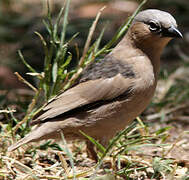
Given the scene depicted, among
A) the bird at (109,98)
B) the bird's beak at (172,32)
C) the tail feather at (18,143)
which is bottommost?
the tail feather at (18,143)

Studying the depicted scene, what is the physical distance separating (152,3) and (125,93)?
4.39 metres

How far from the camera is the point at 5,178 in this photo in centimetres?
311

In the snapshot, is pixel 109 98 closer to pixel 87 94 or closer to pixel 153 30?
pixel 87 94

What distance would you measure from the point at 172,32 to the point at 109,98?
784 mm

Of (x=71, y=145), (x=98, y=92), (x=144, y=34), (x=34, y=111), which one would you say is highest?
(x=144, y=34)

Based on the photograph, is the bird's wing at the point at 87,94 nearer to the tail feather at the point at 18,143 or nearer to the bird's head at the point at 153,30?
the tail feather at the point at 18,143

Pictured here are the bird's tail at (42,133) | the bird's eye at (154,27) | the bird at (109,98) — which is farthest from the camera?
the bird's eye at (154,27)

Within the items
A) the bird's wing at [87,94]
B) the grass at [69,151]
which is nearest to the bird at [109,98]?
the bird's wing at [87,94]

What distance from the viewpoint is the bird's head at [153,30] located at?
3.52 meters

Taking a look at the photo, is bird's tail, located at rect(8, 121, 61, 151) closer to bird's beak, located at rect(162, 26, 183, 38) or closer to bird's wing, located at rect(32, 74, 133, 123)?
bird's wing, located at rect(32, 74, 133, 123)

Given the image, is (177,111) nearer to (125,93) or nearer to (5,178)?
(125,93)

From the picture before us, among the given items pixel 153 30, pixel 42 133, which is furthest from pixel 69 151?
pixel 153 30

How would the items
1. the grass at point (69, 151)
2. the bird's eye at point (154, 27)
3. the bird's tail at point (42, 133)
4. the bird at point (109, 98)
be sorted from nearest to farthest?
the grass at point (69, 151) < the bird's tail at point (42, 133) < the bird at point (109, 98) < the bird's eye at point (154, 27)

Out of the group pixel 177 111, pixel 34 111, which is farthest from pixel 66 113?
pixel 177 111
